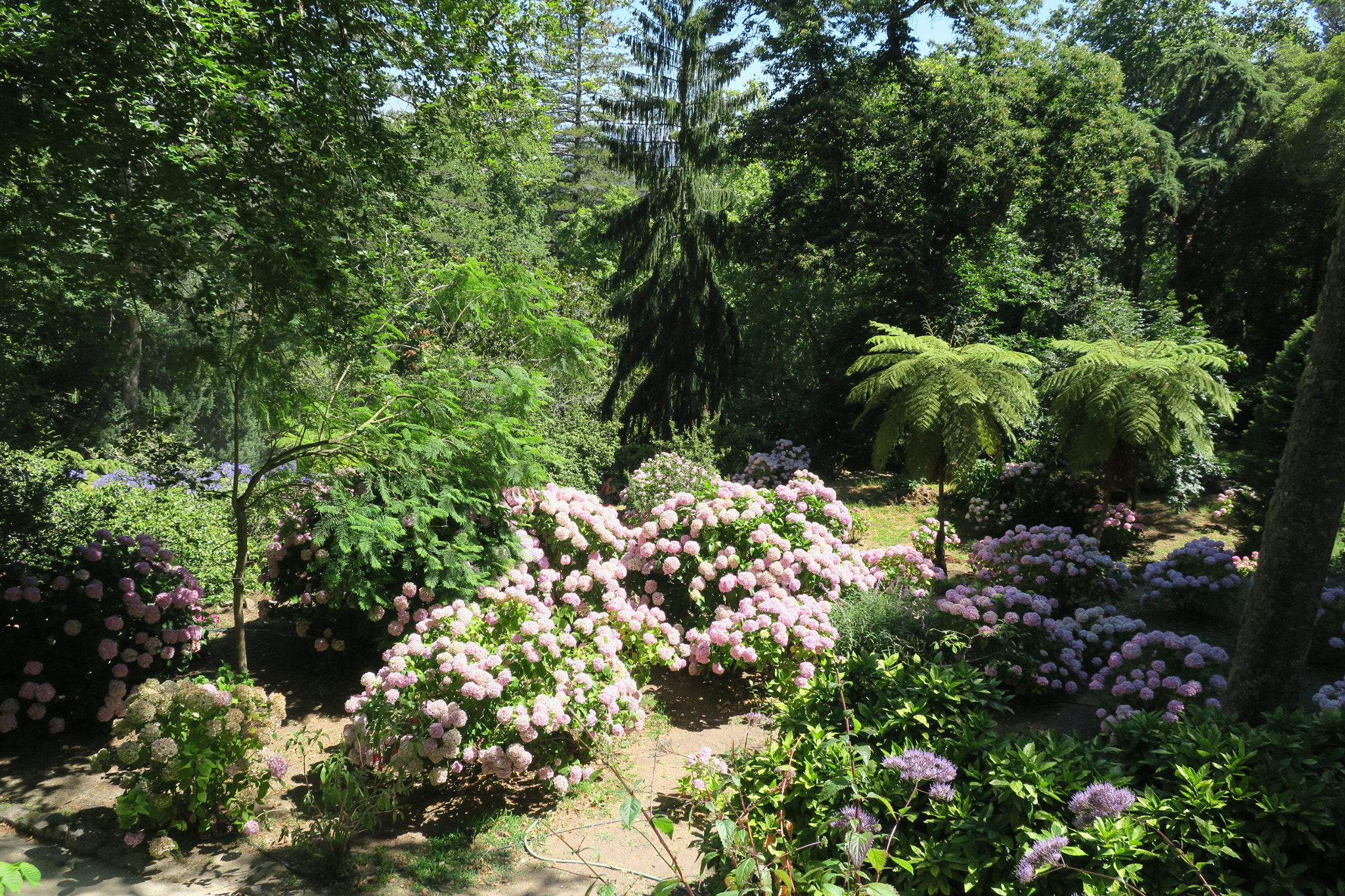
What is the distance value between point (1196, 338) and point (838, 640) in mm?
8269

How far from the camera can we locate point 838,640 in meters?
5.19

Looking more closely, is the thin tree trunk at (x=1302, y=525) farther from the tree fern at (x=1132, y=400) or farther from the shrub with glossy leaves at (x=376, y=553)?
the shrub with glossy leaves at (x=376, y=553)

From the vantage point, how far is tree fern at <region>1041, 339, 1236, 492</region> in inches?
269

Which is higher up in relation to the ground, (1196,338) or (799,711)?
(1196,338)

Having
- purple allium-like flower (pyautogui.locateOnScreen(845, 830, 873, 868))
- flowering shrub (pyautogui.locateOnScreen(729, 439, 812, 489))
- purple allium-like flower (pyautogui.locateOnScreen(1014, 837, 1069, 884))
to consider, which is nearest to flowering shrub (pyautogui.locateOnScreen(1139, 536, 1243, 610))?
purple allium-like flower (pyautogui.locateOnScreen(1014, 837, 1069, 884))

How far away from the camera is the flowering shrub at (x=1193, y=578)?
20.2 ft

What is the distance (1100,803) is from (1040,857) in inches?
11.8

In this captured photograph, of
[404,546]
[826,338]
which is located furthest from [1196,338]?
[404,546]

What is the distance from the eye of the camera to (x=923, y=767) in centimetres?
248

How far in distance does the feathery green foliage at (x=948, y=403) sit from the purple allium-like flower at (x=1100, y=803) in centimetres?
469

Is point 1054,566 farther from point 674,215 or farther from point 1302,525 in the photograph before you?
point 674,215

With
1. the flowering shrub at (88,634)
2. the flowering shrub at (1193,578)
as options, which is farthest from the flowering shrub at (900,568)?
the flowering shrub at (88,634)

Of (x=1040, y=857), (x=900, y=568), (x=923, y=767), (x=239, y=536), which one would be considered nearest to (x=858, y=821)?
(x=923, y=767)

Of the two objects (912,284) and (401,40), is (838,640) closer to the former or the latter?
(401,40)
